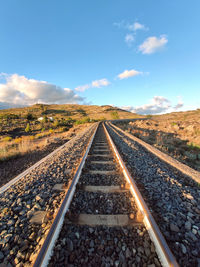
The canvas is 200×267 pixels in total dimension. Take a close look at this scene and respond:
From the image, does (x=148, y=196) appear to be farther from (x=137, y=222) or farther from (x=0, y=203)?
(x=0, y=203)

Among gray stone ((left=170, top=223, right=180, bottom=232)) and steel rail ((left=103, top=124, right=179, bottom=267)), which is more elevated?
steel rail ((left=103, top=124, right=179, bottom=267))

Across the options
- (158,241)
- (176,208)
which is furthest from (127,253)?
(176,208)

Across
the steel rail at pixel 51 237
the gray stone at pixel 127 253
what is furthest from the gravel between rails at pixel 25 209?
the gray stone at pixel 127 253

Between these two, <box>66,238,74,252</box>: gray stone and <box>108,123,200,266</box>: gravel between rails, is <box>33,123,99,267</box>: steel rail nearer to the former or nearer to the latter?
<box>66,238,74,252</box>: gray stone

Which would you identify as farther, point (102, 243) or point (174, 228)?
point (174, 228)

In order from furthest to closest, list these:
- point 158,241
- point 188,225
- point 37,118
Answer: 1. point 37,118
2. point 188,225
3. point 158,241

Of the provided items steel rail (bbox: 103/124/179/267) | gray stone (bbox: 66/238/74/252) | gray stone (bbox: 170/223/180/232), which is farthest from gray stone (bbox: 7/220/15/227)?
gray stone (bbox: 170/223/180/232)

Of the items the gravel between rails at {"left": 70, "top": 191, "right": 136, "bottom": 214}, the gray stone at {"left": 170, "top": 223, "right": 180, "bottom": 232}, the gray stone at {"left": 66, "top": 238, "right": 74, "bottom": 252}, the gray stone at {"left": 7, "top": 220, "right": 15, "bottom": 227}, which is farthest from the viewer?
the gravel between rails at {"left": 70, "top": 191, "right": 136, "bottom": 214}

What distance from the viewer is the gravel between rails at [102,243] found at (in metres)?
1.43

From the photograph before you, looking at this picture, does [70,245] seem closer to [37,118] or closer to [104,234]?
→ [104,234]

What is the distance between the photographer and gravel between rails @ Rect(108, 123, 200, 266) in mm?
1561

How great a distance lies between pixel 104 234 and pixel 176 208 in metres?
1.54

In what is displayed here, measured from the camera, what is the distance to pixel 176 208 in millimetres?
2293

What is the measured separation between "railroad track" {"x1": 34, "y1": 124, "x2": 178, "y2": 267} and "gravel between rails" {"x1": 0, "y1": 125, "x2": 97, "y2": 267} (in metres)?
0.27
